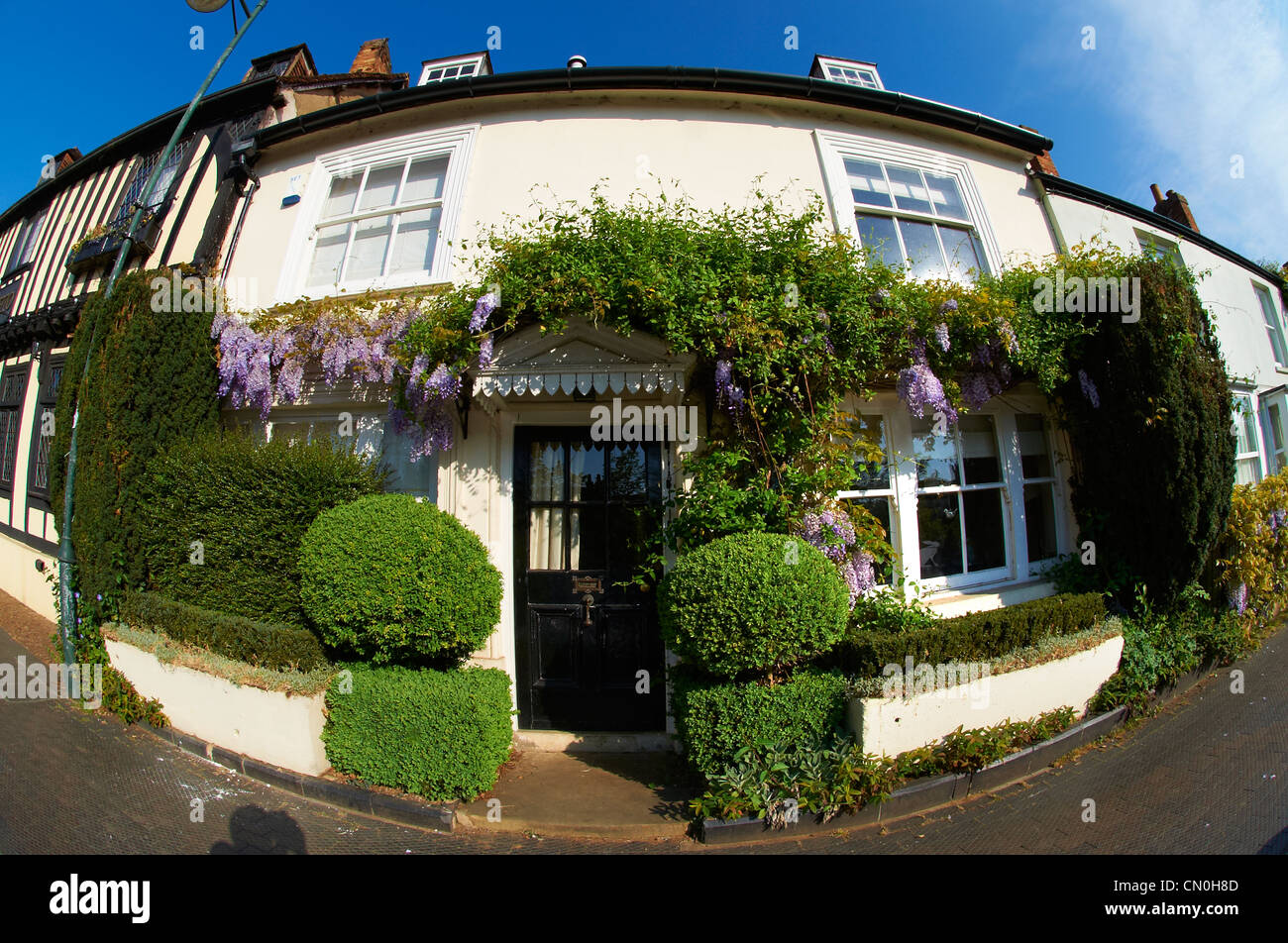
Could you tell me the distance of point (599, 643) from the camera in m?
4.79

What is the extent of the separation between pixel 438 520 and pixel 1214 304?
1283cm

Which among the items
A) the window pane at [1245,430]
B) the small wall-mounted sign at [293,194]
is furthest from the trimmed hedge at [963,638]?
the small wall-mounted sign at [293,194]

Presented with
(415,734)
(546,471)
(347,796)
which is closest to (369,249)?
(546,471)

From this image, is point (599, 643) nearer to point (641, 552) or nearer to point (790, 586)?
point (641, 552)

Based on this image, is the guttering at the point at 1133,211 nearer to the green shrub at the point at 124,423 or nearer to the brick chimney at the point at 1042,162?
the brick chimney at the point at 1042,162

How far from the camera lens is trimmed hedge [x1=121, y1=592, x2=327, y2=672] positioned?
4160 millimetres

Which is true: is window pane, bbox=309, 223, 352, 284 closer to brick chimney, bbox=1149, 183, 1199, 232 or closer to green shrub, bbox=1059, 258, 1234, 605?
green shrub, bbox=1059, 258, 1234, 605

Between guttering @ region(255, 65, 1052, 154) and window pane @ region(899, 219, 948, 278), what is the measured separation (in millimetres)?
1441

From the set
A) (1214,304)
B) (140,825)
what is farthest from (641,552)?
(1214,304)

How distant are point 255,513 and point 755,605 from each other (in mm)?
4354

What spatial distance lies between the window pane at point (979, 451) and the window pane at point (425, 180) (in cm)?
663

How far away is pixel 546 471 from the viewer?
508 cm

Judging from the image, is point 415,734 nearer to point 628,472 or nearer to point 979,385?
point 628,472

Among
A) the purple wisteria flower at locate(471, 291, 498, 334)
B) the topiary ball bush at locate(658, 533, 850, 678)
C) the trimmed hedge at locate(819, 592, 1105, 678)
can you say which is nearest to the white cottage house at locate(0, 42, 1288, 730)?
the purple wisteria flower at locate(471, 291, 498, 334)
